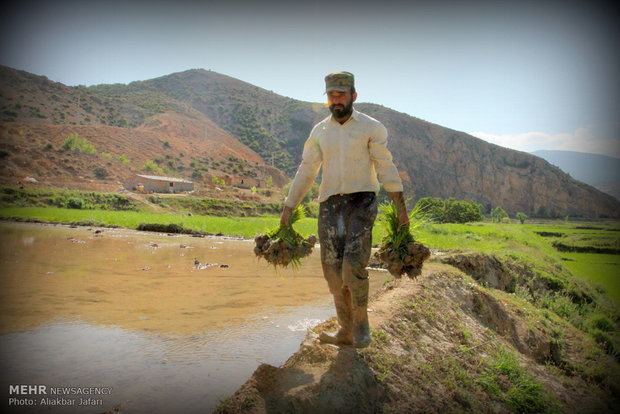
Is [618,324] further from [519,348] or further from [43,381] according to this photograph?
[43,381]

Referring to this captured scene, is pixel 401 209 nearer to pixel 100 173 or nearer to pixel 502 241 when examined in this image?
pixel 502 241

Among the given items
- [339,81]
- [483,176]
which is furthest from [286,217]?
[483,176]

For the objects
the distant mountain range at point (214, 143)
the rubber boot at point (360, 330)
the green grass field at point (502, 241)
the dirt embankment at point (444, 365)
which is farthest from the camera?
the distant mountain range at point (214, 143)

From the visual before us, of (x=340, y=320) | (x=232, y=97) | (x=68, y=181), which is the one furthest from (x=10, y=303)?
(x=232, y=97)

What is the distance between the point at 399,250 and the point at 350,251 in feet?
1.63

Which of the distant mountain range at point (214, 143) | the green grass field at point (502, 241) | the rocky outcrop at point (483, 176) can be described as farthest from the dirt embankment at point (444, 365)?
the rocky outcrop at point (483, 176)

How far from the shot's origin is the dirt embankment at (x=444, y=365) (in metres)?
3.02

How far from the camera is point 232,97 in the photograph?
114 m

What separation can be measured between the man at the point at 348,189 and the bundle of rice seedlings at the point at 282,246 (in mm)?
283

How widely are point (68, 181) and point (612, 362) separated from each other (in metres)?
53.4

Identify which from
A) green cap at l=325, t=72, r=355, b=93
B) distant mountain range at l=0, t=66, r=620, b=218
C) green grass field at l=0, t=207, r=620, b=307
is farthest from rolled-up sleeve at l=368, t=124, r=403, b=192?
distant mountain range at l=0, t=66, r=620, b=218

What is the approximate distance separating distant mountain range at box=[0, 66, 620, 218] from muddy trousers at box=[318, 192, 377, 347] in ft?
167

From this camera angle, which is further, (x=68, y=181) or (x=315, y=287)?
(x=68, y=181)

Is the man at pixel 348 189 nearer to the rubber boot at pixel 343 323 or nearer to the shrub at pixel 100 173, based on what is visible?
the rubber boot at pixel 343 323
